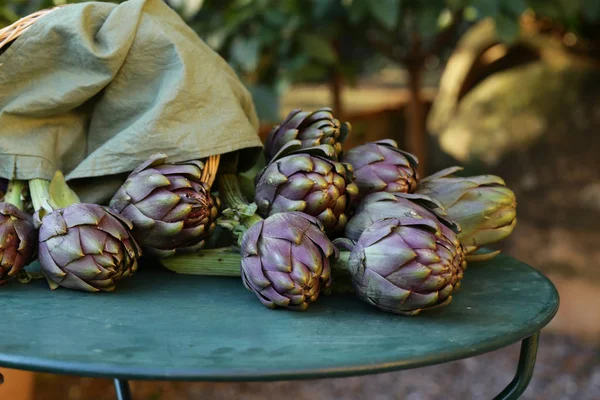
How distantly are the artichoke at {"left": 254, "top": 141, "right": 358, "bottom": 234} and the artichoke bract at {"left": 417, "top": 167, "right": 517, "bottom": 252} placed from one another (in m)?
0.12

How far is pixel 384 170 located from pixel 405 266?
175 millimetres

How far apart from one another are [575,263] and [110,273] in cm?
182

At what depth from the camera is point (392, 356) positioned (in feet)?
1.88

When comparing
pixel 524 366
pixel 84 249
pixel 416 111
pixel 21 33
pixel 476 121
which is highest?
pixel 21 33

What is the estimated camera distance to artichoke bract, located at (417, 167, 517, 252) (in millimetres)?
839

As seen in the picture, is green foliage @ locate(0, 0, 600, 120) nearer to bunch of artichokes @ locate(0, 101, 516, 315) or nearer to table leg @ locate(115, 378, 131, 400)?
bunch of artichokes @ locate(0, 101, 516, 315)

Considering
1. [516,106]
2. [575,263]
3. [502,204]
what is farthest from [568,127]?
[502,204]

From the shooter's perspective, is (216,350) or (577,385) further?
(577,385)

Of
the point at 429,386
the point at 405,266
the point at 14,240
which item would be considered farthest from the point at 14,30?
the point at 429,386

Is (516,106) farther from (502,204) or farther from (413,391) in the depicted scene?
(502,204)

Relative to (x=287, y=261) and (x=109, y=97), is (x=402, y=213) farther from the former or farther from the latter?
(x=109, y=97)

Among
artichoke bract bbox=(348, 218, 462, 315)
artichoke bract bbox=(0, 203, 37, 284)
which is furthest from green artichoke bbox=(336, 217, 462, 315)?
artichoke bract bbox=(0, 203, 37, 284)

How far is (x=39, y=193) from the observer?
2.73ft

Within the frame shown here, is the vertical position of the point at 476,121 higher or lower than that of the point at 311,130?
lower
